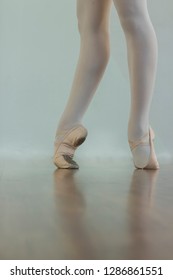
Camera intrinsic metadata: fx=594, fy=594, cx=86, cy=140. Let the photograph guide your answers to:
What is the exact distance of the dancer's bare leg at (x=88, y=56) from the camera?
141 cm

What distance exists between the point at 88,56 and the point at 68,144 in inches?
8.5

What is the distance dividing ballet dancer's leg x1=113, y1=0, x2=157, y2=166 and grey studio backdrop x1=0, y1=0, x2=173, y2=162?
1169 mm

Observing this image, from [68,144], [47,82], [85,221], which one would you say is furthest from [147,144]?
[47,82]

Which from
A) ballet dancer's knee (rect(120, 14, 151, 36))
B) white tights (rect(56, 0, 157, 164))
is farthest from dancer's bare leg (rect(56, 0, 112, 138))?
ballet dancer's knee (rect(120, 14, 151, 36))

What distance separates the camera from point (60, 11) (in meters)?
2.70

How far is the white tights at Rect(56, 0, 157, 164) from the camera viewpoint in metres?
1.32

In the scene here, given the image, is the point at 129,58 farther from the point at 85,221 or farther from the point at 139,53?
the point at 85,221

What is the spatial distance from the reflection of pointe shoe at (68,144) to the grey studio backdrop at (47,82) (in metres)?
1.12

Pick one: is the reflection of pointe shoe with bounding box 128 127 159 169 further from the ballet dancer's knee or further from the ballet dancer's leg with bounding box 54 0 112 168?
the ballet dancer's knee

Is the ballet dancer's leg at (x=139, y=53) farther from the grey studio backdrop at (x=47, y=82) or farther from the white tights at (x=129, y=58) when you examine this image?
the grey studio backdrop at (x=47, y=82)

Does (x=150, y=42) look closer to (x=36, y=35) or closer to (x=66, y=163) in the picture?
(x=66, y=163)

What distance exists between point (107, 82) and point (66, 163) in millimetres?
1419
